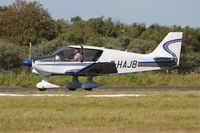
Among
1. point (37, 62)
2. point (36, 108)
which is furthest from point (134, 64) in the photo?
point (36, 108)

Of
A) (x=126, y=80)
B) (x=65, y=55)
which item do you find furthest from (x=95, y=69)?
(x=126, y=80)

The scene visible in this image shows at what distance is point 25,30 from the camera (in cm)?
6153

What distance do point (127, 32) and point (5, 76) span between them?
174ft

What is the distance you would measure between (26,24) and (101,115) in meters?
48.6

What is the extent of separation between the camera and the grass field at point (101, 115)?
12438 millimetres

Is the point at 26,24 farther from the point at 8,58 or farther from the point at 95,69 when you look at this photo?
the point at 95,69

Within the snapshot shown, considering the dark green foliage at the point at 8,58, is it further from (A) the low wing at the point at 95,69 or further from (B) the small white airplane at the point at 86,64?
(A) the low wing at the point at 95,69

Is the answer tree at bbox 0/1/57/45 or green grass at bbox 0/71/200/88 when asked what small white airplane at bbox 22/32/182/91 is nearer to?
green grass at bbox 0/71/200/88

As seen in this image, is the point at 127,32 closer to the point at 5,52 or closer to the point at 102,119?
the point at 5,52

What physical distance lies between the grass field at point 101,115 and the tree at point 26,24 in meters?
42.6

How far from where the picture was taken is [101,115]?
1432 centimetres

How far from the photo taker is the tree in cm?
6109

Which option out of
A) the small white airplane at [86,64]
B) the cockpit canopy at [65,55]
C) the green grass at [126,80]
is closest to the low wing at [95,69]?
the small white airplane at [86,64]

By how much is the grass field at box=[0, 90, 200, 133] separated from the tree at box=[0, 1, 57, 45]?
42.6m
